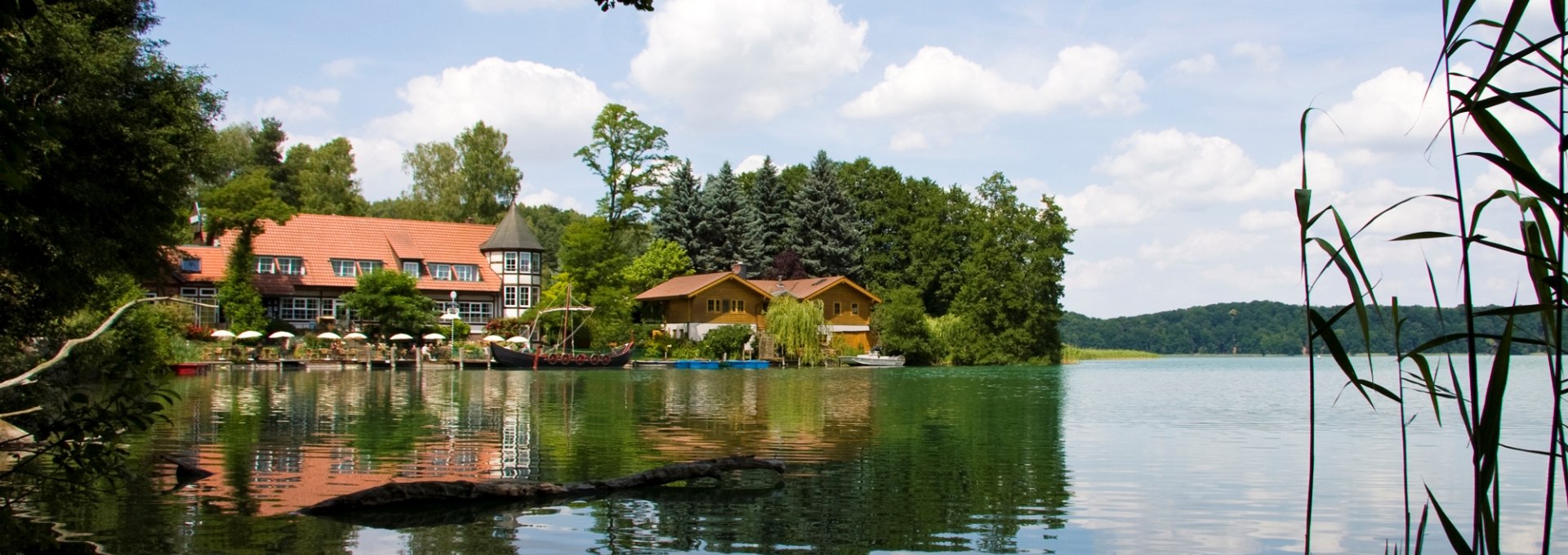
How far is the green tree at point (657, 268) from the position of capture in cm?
6744

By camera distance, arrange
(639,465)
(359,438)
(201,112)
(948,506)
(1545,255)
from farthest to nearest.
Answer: (201,112)
(359,438)
(639,465)
(948,506)
(1545,255)

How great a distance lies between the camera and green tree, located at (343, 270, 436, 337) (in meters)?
55.7

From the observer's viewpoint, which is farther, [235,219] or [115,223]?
[235,219]

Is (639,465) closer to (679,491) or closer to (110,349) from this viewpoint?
(679,491)

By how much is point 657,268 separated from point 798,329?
12.7m

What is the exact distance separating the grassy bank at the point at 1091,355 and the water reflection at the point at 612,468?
1789 inches

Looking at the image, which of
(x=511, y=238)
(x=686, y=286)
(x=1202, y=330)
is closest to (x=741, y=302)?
(x=686, y=286)

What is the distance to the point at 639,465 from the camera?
47.6ft

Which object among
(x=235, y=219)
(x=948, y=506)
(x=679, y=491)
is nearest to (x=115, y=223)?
(x=679, y=491)

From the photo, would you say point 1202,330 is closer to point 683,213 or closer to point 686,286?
point 683,213

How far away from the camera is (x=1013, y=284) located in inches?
2525

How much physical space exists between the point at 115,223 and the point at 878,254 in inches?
2117

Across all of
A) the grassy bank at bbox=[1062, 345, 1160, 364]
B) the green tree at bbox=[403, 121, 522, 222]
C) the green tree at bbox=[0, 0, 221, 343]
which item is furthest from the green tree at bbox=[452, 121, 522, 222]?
the green tree at bbox=[0, 0, 221, 343]

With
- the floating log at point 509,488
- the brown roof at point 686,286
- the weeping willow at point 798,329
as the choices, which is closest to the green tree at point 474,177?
the brown roof at point 686,286
